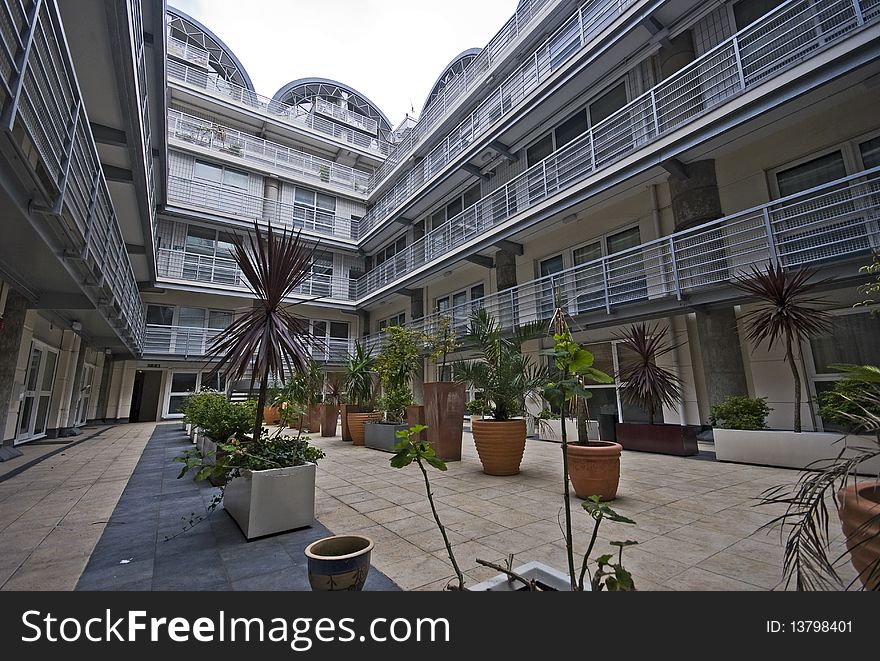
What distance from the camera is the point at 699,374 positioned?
782 cm

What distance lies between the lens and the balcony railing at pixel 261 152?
16.8 meters

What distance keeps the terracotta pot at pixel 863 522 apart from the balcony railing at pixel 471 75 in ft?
44.3

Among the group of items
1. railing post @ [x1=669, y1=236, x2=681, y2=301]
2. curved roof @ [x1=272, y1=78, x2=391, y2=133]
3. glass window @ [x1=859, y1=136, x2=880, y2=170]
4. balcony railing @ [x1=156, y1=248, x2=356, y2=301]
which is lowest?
railing post @ [x1=669, y1=236, x2=681, y2=301]

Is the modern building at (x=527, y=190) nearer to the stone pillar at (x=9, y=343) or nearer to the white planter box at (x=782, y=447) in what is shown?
the stone pillar at (x=9, y=343)

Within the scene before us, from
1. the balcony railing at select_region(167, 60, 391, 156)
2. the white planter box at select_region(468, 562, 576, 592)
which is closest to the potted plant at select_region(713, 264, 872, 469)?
the white planter box at select_region(468, 562, 576, 592)

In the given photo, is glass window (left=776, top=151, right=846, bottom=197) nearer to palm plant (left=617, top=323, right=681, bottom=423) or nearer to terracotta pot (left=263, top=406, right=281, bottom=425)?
palm plant (left=617, top=323, right=681, bottom=423)

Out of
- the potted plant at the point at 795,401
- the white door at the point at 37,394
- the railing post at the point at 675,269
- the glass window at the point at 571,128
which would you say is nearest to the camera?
the potted plant at the point at 795,401

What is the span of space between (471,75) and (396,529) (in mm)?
15145

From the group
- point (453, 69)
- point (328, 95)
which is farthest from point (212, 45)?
point (453, 69)

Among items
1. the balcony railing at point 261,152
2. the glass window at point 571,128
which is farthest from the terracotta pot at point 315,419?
the balcony railing at point 261,152

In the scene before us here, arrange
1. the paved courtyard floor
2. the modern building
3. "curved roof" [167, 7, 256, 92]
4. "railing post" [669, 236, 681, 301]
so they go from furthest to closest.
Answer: "curved roof" [167, 7, 256, 92] < "railing post" [669, 236, 681, 301] < the modern building < the paved courtyard floor

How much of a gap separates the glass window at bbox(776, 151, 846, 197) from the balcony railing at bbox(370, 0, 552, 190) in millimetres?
8194

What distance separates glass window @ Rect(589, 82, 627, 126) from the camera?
9375mm
